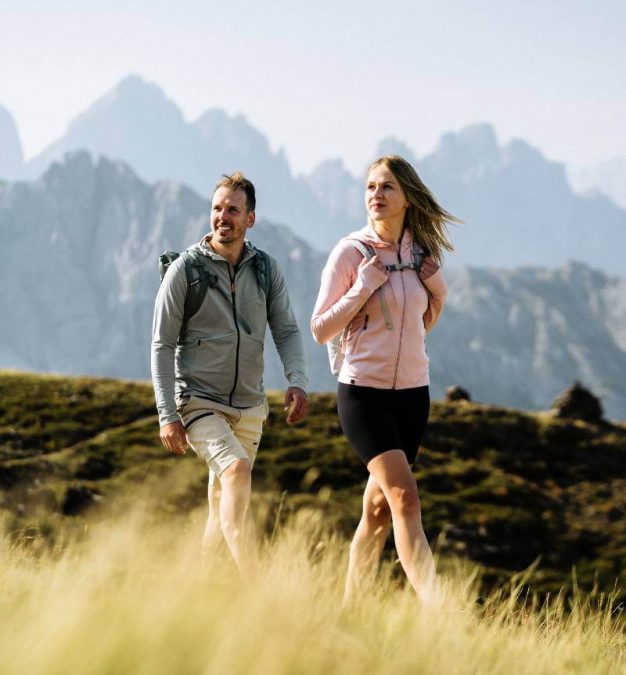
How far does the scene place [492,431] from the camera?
142 feet

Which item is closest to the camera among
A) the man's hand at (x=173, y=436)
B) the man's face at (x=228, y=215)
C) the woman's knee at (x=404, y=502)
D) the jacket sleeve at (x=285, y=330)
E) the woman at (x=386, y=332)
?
the woman's knee at (x=404, y=502)

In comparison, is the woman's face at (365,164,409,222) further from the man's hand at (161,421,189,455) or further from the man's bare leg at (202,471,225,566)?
the man's bare leg at (202,471,225,566)

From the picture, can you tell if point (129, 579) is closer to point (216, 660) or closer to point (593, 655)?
point (216, 660)

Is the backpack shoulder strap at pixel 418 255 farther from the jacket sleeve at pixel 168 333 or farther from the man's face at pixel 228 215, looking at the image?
the jacket sleeve at pixel 168 333

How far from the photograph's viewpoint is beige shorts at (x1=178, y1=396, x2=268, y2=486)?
288 inches

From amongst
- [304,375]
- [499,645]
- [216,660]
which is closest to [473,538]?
[304,375]

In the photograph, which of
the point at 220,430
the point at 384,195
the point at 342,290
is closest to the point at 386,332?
the point at 342,290

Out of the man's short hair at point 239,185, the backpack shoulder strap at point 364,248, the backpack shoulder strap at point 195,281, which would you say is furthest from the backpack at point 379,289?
the backpack shoulder strap at point 195,281

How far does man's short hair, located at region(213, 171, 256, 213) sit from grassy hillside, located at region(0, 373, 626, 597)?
20613 mm

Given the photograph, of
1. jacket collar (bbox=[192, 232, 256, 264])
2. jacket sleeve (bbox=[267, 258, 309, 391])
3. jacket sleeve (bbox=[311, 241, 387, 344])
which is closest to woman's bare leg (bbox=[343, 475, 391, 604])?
jacket sleeve (bbox=[267, 258, 309, 391])

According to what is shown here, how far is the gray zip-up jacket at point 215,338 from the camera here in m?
7.39

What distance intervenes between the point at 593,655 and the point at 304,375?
11.0 ft

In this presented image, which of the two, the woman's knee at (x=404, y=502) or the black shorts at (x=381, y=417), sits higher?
the black shorts at (x=381, y=417)

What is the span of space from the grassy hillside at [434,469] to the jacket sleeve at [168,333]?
806 inches
